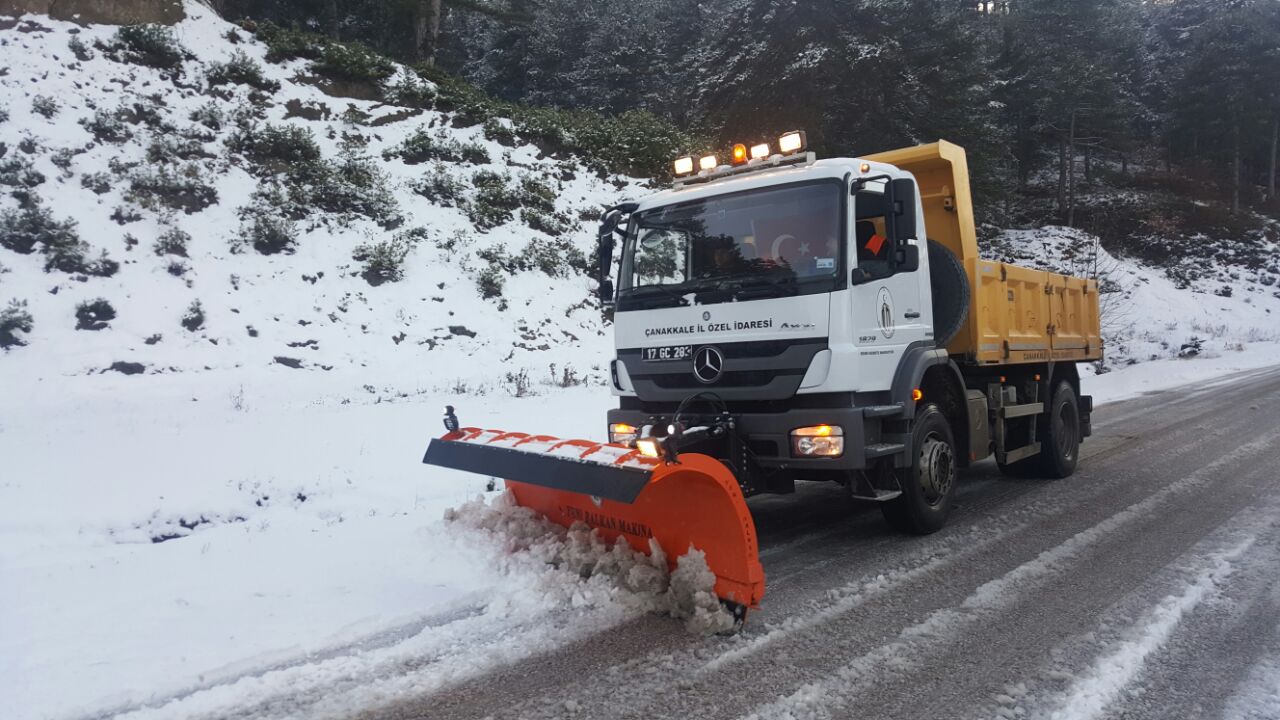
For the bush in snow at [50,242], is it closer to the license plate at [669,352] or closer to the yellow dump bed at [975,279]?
the license plate at [669,352]

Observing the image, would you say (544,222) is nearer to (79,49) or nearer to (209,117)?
(209,117)

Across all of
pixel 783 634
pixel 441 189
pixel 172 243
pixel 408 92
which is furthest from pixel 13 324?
pixel 408 92

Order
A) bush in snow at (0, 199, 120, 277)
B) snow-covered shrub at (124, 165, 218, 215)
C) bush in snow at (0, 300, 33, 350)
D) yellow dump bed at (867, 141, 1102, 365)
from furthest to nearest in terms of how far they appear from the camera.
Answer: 1. snow-covered shrub at (124, 165, 218, 215)
2. bush in snow at (0, 199, 120, 277)
3. bush in snow at (0, 300, 33, 350)
4. yellow dump bed at (867, 141, 1102, 365)

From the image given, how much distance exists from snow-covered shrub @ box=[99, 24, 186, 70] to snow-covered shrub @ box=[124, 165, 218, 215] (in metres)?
5.18

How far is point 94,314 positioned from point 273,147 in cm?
757

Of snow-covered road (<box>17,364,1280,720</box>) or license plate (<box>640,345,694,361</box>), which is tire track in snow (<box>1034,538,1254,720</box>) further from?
license plate (<box>640,345,694,361</box>)

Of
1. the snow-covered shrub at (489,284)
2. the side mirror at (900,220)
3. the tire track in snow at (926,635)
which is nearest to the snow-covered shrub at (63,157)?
the snow-covered shrub at (489,284)

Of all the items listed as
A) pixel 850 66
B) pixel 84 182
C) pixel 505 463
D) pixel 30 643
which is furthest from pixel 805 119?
pixel 30 643

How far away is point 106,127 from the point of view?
17.0 m

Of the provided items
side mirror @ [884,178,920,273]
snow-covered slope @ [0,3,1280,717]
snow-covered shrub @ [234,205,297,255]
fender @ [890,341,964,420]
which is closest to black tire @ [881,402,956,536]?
fender @ [890,341,964,420]

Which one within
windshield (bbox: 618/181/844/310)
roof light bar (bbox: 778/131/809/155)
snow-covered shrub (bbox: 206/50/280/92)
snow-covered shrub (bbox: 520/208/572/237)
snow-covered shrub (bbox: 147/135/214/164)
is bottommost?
windshield (bbox: 618/181/844/310)

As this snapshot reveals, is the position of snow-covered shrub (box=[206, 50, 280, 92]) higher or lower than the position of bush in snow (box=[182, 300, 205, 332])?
higher

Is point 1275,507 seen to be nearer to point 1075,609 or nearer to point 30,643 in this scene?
point 1075,609

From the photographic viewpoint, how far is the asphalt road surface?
3186mm
